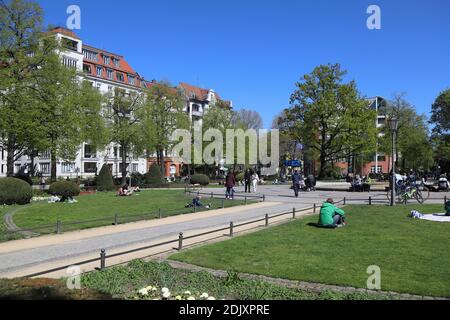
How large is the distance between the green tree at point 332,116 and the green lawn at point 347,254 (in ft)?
122

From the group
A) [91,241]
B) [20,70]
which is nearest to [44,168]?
[20,70]

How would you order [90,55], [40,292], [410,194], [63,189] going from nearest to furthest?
[40,292], [410,194], [63,189], [90,55]

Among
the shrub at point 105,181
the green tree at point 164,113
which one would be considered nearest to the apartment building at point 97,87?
the green tree at point 164,113

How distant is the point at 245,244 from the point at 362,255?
3.10 m

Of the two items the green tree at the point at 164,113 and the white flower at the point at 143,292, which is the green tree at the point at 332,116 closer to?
the green tree at the point at 164,113

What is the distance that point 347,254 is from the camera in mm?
9938

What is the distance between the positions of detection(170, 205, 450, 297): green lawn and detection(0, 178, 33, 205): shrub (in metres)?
17.3

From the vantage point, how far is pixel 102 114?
48875mm

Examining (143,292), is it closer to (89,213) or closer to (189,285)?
(189,285)

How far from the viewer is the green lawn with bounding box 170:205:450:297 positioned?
7.87 metres

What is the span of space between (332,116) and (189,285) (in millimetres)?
47029

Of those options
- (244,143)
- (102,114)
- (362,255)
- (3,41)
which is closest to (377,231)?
(362,255)

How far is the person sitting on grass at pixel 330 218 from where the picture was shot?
46.6 feet
